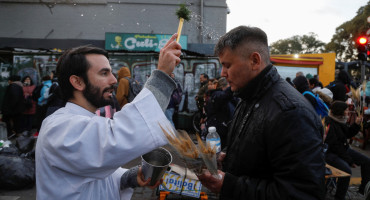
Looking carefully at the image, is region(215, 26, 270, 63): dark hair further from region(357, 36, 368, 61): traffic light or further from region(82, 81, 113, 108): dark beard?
region(357, 36, 368, 61): traffic light

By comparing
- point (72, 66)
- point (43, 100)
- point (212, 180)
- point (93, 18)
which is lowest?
point (43, 100)

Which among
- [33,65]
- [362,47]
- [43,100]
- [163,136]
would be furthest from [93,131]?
[33,65]

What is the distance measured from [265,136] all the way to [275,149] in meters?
0.09

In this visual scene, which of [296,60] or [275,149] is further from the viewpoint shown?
[296,60]

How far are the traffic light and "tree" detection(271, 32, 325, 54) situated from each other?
2441 inches

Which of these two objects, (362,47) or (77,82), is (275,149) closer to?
(77,82)

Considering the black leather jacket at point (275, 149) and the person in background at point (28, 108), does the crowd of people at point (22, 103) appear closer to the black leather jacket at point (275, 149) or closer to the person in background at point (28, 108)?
the person in background at point (28, 108)

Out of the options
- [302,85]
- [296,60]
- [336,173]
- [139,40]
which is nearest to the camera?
[336,173]

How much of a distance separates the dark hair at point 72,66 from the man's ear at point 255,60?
992 millimetres

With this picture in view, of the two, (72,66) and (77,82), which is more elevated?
(72,66)

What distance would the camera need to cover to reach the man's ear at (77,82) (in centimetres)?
169

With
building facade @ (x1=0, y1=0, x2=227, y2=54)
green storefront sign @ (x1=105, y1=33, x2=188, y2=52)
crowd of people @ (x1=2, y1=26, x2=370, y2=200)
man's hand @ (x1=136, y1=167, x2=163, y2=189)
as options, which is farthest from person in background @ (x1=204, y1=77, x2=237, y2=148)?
building facade @ (x1=0, y1=0, x2=227, y2=54)

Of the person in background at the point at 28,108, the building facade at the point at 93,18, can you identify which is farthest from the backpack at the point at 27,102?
the building facade at the point at 93,18

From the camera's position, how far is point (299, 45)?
6925 centimetres
